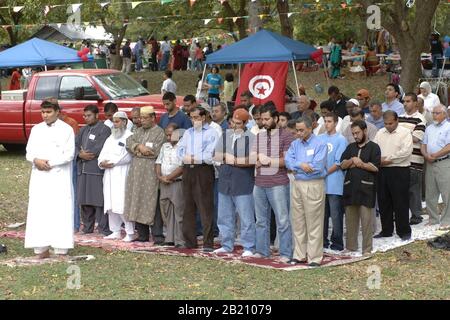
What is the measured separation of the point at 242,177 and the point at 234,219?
63cm

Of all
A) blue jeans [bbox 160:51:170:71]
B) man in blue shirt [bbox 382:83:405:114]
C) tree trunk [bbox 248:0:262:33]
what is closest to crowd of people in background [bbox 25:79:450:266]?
man in blue shirt [bbox 382:83:405:114]

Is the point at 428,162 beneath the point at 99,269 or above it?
above

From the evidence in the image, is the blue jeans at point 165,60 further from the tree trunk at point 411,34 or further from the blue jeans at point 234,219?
the blue jeans at point 234,219

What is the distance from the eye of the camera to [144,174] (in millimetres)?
11703

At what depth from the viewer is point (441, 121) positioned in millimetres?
12117

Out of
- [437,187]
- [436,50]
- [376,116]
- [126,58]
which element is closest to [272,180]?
[376,116]

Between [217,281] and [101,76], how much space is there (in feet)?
32.0

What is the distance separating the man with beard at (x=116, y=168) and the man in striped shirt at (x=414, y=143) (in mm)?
3827

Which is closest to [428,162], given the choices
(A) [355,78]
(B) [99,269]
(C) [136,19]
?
(B) [99,269]

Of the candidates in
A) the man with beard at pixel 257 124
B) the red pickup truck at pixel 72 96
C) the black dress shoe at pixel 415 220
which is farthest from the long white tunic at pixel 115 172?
the red pickup truck at pixel 72 96

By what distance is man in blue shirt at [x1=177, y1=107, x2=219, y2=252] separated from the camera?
1109 centimetres

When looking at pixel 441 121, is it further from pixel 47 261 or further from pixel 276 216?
pixel 47 261

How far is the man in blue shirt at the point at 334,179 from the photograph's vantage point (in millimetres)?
11156

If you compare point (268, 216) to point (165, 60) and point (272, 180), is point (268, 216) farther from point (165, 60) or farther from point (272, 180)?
point (165, 60)
